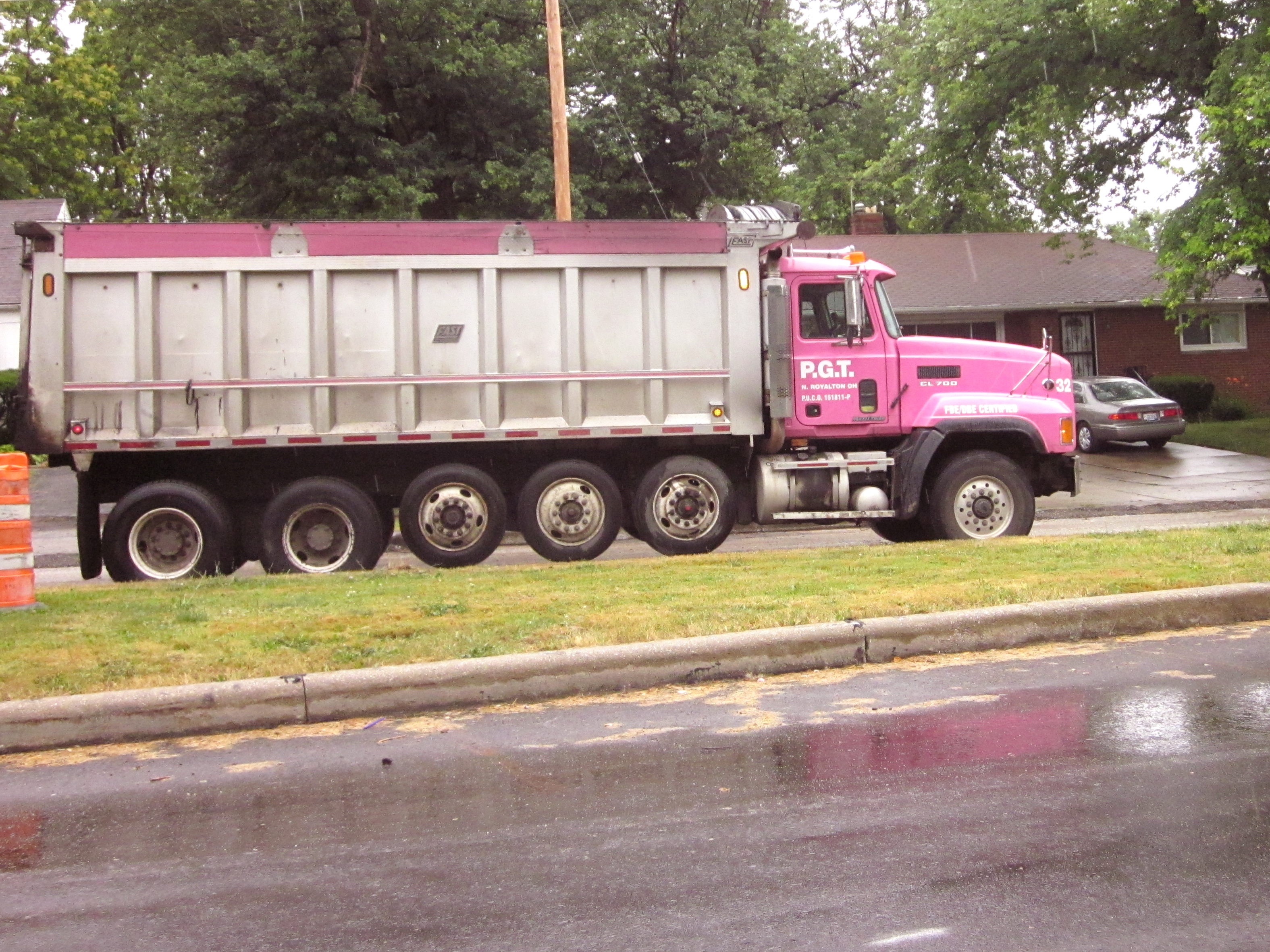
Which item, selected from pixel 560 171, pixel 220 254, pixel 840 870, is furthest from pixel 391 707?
pixel 560 171

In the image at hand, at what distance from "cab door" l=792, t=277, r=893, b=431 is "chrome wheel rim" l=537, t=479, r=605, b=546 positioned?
86.1 inches

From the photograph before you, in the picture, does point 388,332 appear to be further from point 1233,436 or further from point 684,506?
point 1233,436

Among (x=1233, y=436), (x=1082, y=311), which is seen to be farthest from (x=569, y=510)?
(x=1082, y=311)

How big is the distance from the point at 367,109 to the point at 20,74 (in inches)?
984

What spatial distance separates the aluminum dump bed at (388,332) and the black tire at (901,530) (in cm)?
212

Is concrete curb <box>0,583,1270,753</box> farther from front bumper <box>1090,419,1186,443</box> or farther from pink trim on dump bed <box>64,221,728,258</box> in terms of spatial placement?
front bumper <box>1090,419,1186,443</box>

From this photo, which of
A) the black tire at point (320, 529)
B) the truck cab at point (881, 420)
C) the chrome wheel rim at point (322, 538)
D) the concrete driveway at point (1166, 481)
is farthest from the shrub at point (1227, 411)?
the chrome wheel rim at point (322, 538)

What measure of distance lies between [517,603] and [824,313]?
5540 mm

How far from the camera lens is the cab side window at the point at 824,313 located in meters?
13.0

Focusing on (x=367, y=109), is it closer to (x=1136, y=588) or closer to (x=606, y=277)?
(x=606, y=277)

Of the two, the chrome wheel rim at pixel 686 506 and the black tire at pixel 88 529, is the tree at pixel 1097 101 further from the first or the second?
the black tire at pixel 88 529

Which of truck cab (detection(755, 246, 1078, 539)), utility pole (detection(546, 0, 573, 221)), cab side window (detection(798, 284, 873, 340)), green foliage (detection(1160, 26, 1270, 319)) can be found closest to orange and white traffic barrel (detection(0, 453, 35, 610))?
truck cab (detection(755, 246, 1078, 539))

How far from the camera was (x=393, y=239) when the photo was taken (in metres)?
12.2

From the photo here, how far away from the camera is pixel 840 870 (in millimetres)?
4340
